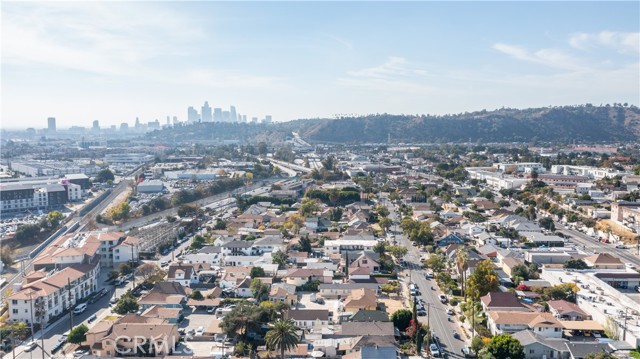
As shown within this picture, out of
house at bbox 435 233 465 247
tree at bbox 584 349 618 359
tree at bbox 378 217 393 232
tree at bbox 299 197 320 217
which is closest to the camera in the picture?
tree at bbox 584 349 618 359

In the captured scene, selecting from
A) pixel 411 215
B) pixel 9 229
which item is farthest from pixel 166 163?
pixel 411 215

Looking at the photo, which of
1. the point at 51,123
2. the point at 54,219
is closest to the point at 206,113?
the point at 51,123

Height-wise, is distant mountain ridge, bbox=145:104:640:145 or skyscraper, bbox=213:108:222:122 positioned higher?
skyscraper, bbox=213:108:222:122

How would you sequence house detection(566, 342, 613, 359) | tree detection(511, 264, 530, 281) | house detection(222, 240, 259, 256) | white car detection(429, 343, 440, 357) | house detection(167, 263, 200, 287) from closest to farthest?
house detection(566, 342, 613, 359), white car detection(429, 343, 440, 357), house detection(167, 263, 200, 287), tree detection(511, 264, 530, 281), house detection(222, 240, 259, 256)

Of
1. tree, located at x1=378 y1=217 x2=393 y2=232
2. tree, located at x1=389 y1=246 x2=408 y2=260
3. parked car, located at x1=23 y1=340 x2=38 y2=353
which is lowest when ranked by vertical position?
parked car, located at x1=23 y1=340 x2=38 y2=353

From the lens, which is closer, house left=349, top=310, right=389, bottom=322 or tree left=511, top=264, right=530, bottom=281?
house left=349, top=310, right=389, bottom=322


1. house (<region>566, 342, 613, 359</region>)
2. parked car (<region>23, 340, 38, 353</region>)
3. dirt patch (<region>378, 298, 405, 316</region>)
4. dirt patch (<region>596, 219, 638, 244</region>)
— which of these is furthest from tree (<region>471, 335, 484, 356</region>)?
dirt patch (<region>596, 219, 638, 244</region>)

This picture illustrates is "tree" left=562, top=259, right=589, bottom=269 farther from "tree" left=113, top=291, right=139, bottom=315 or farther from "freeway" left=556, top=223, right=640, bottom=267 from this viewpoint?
"tree" left=113, top=291, right=139, bottom=315

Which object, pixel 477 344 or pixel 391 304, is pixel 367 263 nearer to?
pixel 391 304
